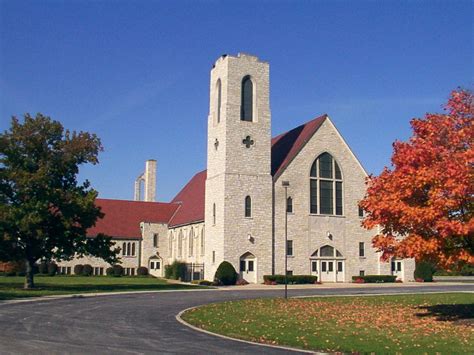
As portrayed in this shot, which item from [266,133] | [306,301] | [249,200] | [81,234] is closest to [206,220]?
[249,200]

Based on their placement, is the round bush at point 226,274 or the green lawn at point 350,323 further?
the round bush at point 226,274

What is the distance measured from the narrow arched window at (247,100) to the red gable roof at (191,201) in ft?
37.0

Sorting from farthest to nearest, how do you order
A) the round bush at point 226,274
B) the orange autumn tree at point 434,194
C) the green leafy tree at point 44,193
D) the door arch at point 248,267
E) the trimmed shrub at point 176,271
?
the trimmed shrub at point 176,271 < the door arch at point 248,267 < the round bush at point 226,274 < the green leafy tree at point 44,193 < the orange autumn tree at point 434,194

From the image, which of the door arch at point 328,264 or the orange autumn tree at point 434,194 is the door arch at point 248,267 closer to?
the door arch at point 328,264

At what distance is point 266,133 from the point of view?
52938mm

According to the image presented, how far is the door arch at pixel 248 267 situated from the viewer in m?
50.2

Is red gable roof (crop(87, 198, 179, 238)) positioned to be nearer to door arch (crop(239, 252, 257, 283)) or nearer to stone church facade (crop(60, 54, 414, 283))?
stone church facade (crop(60, 54, 414, 283))

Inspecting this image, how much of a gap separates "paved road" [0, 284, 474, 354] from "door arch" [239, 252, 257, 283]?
23093 millimetres

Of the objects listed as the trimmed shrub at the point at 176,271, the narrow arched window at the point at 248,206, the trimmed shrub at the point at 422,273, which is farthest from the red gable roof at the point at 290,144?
the trimmed shrub at the point at 422,273

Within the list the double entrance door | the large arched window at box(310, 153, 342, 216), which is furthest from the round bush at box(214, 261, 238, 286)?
the large arched window at box(310, 153, 342, 216)

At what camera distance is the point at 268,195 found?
170 ft

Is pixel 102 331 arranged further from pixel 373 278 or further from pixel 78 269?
pixel 78 269

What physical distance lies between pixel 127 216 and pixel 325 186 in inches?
1036

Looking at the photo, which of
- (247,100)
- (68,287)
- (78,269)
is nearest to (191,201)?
(78,269)
